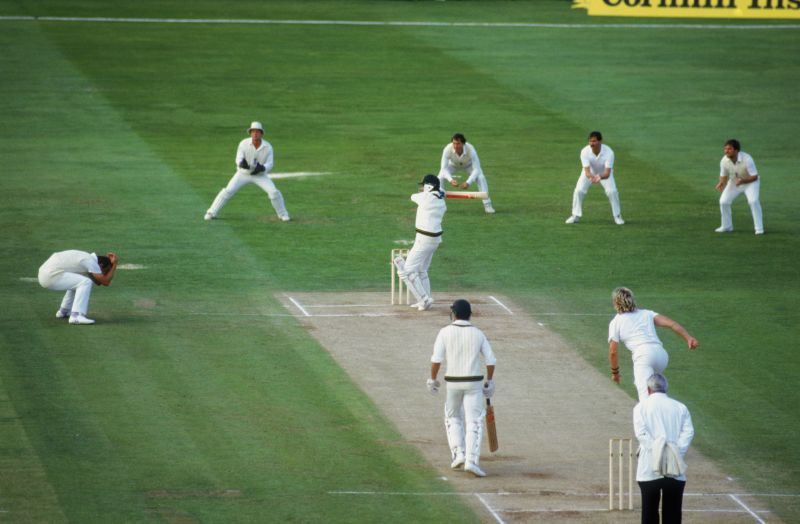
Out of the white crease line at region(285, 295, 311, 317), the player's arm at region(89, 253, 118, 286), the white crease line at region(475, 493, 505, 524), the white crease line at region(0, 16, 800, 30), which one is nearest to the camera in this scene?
the white crease line at region(475, 493, 505, 524)

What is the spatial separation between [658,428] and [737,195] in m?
15.9

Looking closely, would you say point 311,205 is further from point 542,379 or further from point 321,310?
point 542,379

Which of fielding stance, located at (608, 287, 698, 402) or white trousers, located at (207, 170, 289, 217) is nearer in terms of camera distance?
fielding stance, located at (608, 287, 698, 402)

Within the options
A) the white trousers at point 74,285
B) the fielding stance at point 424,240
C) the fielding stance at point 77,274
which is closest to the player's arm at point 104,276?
the fielding stance at point 77,274

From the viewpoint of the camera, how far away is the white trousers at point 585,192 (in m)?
29.2

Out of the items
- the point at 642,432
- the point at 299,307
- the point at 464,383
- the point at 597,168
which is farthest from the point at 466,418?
the point at 597,168

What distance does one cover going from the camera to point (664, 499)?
13430 millimetres

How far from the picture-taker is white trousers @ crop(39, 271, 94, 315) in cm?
2131

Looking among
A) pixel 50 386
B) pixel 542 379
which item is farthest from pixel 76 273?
pixel 542 379

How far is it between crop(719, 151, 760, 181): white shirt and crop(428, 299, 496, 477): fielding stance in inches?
539

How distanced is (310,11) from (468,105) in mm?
14549

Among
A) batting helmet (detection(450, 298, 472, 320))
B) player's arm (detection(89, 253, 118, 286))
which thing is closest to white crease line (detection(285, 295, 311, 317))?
player's arm (detection(89, 253, 118, 286))

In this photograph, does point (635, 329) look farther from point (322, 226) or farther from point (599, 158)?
point (322, 226)

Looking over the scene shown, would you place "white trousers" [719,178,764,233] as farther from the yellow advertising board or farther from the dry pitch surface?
the dry pitch surface
